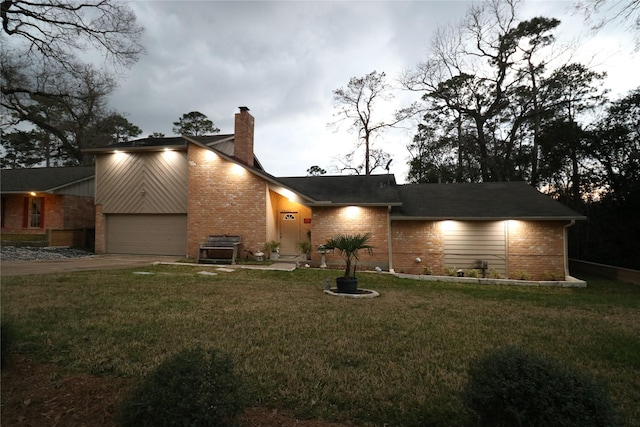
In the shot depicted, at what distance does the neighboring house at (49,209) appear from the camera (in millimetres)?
17078

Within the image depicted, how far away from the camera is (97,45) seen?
9391 mm

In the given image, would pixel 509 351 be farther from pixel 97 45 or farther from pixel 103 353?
pixel 97 45

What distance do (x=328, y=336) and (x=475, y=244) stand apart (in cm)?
1097

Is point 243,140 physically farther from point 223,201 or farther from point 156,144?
point 156,144

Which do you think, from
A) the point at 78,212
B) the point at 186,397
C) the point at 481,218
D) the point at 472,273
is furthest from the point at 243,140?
the point at 186,397

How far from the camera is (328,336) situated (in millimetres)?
4449

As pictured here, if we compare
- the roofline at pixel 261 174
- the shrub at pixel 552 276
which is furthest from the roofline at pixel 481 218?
the roofline at pixel 261 174

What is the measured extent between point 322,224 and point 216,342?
32.1ft

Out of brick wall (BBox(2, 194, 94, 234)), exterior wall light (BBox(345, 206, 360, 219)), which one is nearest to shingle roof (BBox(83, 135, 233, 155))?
brick wall (BBox(2, 194, 94, 234))

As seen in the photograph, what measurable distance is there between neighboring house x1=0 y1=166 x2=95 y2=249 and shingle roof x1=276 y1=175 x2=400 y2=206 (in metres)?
12.2

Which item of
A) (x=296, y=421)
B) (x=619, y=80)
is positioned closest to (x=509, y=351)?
(x=296, y=421)

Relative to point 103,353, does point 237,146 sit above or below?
above

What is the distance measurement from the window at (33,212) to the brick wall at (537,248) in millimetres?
24173

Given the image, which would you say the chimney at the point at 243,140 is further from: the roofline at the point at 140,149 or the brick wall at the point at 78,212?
the brick wall at the point at 78,212
